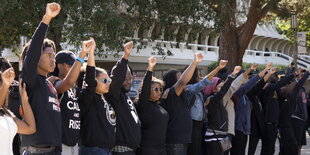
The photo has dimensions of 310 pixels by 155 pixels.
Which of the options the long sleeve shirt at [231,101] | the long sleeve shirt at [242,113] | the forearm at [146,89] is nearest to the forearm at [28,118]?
the forearm at [146,89]

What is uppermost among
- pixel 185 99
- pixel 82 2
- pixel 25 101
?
pixel 82 2

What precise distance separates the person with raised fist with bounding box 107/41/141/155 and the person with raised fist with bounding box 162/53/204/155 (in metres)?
1.16

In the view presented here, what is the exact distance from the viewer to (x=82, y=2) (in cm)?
1415

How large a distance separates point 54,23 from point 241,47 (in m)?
7.17

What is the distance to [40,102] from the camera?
4730 mm

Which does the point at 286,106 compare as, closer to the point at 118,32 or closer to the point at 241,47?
the point at 118,32

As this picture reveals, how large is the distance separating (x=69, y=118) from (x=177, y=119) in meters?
2.37

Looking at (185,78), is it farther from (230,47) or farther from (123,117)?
(230,47)

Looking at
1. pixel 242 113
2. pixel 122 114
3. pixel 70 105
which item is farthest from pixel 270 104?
pixel 70 105

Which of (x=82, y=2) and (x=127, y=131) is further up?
(x=82, y=2)

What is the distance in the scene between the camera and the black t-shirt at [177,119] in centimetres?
725

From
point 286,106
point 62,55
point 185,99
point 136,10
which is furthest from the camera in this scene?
point 136,10

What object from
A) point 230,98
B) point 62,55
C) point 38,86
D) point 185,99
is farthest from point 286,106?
point 38,86

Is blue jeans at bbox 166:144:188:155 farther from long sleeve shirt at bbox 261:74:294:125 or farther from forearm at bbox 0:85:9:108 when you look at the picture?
long sleeve shirt at bbox 261:74:294:125
